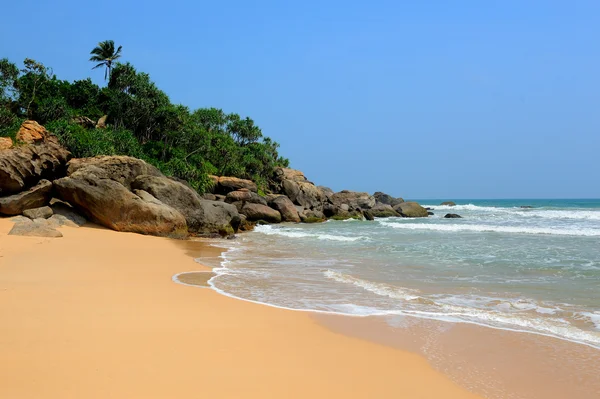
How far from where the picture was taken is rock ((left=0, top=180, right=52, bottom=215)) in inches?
715

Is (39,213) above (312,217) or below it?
above

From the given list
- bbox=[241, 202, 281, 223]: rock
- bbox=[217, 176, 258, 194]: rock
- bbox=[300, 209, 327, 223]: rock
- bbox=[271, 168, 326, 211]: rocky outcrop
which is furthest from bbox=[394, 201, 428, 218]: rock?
bbox=[241, 202, 281, 223]: rock

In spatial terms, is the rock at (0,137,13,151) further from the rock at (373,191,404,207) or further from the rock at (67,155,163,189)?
the rock at (373,191,404,207)

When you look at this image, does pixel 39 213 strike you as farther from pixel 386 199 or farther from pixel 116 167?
pixel 386 199

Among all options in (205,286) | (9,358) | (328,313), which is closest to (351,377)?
(328,313)

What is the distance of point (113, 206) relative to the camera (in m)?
18.6

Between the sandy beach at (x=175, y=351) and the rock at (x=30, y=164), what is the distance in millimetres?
12294

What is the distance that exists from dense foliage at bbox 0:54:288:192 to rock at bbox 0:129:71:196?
5270 mm

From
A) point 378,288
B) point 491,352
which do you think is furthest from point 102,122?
point 491,352

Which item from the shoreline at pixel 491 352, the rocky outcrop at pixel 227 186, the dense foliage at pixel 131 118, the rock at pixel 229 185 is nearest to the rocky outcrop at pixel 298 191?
the dense foliage at pixel 131 118

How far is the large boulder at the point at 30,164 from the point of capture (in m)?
18.4

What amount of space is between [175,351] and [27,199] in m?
17.3

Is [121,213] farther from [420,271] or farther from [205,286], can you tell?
[420,271]

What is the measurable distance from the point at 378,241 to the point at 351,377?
55.7ft
